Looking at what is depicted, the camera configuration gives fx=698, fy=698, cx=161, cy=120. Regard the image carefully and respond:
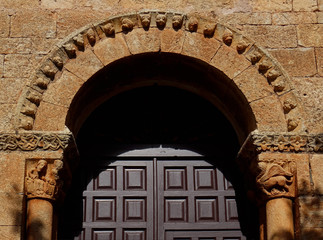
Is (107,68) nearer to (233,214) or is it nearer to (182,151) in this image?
(182,151)

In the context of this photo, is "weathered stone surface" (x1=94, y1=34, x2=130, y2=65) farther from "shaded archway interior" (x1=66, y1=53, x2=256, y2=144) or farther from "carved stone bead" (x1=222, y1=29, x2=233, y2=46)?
"carved stone bead" (x1=222, y1=29, x2=233, y2=46)

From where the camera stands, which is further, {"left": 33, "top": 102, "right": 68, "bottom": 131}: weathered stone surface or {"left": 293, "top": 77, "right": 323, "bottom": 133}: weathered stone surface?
{"left": 293, "top": 77, "right": 323, "bottom": 133}: weathered stone surface

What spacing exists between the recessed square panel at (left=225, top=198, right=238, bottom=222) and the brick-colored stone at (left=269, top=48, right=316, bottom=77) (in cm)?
176

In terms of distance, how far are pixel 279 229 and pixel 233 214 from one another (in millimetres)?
1141

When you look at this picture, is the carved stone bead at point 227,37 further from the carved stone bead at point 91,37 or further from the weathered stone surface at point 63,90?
the weathered stone surface at point 63,90

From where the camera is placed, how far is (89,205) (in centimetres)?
865

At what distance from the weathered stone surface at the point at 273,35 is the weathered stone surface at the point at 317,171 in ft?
4.87

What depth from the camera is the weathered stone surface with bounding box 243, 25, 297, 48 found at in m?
8.58

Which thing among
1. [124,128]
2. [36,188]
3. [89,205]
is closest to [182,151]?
[124,128]

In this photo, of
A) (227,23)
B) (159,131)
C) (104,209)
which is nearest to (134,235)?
(104,209)

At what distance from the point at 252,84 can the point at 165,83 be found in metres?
1.37

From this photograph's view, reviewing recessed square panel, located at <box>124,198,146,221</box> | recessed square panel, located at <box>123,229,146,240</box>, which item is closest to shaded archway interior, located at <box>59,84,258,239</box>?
recessed square panel, located at <box>124,198,146,221</box>

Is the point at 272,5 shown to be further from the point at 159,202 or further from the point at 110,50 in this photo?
the point at 159,202

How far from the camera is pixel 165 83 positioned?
920 centimetres
